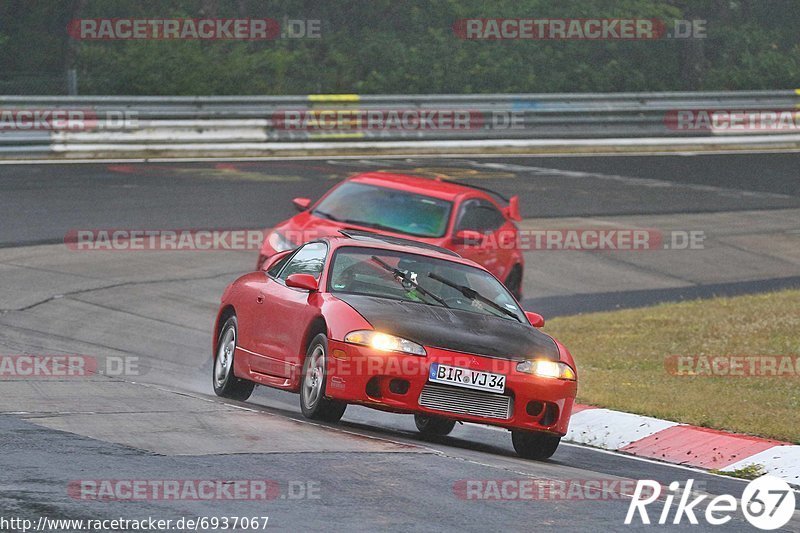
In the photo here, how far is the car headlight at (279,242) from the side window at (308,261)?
3.81 metres

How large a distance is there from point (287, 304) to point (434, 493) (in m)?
3.50

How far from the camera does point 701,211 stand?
24.9m

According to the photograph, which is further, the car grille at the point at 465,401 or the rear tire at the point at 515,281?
the rear tire at the point at 515,281

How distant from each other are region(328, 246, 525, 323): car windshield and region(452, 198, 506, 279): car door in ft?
15.6

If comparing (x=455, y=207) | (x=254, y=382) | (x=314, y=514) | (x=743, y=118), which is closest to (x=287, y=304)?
(x=254, y=382)

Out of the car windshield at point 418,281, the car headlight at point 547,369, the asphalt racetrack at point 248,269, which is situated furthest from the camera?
the car windshield at point 418,281

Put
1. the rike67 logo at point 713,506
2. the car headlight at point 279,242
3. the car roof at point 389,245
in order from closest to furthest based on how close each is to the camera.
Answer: the rike67 logo at point 713,506
the car roof at point 389,245
the car headlight at point 279,242

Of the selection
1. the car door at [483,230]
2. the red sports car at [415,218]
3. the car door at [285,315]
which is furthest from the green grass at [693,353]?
the car door at [285,315]

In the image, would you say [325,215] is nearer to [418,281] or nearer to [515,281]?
[515,281]

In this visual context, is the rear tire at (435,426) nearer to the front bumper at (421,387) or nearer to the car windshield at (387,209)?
the front bumper at (421,387)

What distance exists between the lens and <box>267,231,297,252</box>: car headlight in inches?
587

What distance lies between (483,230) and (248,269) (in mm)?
3363

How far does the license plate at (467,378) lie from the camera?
9.09 meters

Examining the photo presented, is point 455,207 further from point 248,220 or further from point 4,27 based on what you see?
point 4,27
